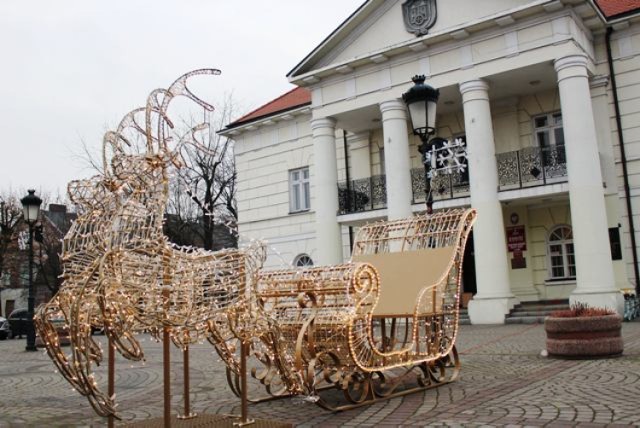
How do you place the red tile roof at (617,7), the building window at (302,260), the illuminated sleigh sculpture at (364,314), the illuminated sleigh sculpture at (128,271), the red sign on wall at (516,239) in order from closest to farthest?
the illuminated sleigh sculpture at (128,271)
the illuminated sleigh sculpture at (364,314)
the red tile roof at (617,7)
the red sign on wall at (516,239)
the building window at (302,260)

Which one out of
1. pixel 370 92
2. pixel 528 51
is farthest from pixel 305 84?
pixel 528 51

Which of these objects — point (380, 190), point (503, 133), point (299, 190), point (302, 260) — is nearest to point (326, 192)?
point (380, 190)

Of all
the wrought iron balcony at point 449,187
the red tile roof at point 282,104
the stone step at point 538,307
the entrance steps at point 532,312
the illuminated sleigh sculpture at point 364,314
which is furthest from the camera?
the red tile roof at point 282,104

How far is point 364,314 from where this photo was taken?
6.69 metres

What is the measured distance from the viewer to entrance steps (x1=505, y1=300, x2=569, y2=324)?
17781 mm

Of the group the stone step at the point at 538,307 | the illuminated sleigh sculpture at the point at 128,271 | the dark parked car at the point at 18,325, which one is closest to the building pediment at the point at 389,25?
the stone step at the point at 538,307

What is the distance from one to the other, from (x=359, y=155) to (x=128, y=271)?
20312 mm

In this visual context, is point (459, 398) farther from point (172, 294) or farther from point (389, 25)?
point (389, 25)

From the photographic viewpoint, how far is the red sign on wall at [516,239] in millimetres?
21172

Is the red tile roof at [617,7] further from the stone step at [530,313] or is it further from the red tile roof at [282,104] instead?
the red tile roof at [282,104]

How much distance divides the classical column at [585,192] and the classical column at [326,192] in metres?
7.91

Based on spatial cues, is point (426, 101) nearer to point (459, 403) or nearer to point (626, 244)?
point (459, 403)

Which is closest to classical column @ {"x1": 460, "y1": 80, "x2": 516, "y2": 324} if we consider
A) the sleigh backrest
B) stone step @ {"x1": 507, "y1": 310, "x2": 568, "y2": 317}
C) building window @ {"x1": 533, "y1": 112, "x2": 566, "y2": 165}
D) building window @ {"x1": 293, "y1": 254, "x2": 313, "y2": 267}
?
stone step @ {"x1": 507, "y1": 310, "x2": 568, "y2": 317}

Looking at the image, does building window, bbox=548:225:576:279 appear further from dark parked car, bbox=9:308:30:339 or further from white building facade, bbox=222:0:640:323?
dark parked car, bbox=9:308:30:339
